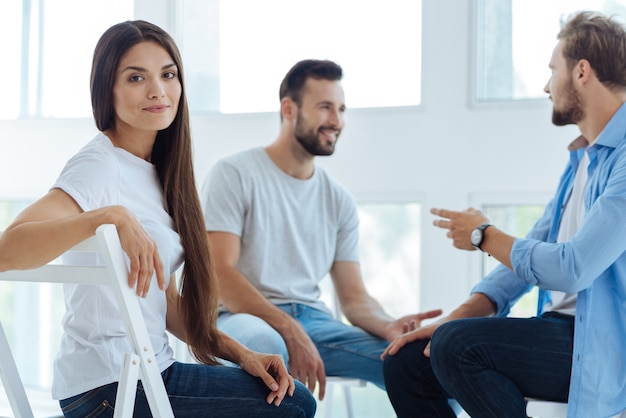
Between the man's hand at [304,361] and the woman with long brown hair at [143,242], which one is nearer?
the woman with long brown hair at [143,242]

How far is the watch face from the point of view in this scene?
1753mm

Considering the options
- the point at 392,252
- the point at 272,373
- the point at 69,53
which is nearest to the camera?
the point at 272,373

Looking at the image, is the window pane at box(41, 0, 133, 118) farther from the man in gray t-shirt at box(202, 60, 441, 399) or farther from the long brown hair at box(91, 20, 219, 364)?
the long brown hair at box(91, 20, 219, 364)

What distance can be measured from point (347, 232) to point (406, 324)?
0.41 metres

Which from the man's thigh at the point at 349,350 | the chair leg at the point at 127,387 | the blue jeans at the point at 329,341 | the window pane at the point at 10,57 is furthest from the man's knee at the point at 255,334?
the window pane at the point at 10,57

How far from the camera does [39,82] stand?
3018 mm

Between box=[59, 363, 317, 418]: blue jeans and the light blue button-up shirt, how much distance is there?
0.52 metres

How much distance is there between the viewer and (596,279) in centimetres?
163

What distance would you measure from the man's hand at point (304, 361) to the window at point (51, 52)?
1369 mm

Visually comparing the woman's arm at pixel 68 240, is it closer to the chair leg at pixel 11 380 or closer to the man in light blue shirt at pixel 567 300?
the chair leg at pixel 11 380

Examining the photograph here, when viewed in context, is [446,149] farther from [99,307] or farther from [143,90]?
[99,307]

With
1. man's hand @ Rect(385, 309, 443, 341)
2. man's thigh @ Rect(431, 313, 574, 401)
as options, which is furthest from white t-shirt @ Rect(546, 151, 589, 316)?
man's hand @ Rect(385, 309, 443, 341)

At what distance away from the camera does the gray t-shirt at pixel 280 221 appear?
2.27 metres

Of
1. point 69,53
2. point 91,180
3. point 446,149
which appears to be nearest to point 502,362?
point 91,180
